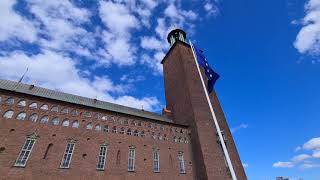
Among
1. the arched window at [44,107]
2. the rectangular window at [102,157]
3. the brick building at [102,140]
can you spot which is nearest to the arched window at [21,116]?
the brick building at [102,140]

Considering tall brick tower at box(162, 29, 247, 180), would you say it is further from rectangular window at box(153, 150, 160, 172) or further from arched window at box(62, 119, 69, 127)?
arched window at box(62, 119, 69, 127)

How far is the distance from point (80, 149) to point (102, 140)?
2.62 metres

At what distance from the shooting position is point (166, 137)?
2583 centimetres

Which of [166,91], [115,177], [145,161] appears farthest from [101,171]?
[166,91]

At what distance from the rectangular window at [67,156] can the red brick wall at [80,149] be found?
389 mm

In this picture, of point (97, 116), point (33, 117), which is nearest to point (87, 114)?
point (97, 116)

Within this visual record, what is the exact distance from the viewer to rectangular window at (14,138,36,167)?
53.9ft

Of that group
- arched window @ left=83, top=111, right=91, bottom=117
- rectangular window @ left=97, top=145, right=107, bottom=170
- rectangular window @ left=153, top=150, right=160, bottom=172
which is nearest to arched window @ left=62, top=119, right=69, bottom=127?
arched window @ left=83, top=111, right=91, bottom=117

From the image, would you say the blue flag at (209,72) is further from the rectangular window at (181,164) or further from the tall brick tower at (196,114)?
the rectangular window at (181,164)

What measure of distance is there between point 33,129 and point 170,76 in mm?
23680

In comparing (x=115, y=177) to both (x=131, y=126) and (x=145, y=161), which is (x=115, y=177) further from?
(x=131, y=126)

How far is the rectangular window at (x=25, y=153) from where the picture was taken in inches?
647

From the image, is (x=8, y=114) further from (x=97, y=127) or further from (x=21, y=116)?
(x=97, y=127)

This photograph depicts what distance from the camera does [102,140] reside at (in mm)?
21453
